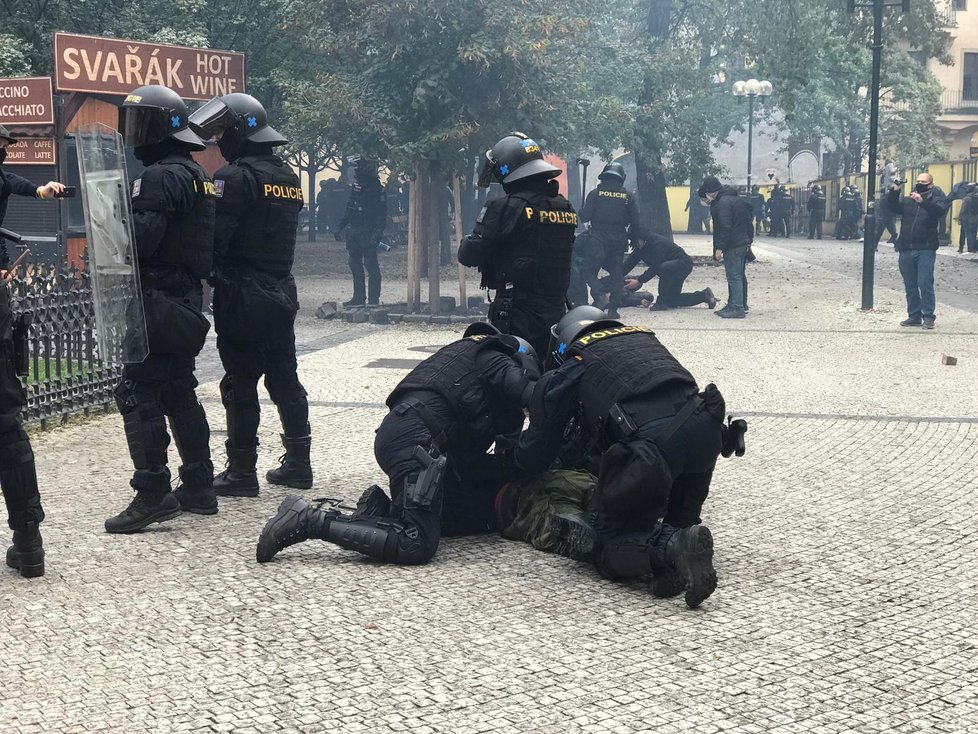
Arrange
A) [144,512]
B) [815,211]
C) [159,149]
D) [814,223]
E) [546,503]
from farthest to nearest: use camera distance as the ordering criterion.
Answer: [814,223], [815,211], [159,149], [144,512], [546,503]

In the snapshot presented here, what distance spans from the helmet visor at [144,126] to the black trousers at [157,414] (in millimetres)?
999

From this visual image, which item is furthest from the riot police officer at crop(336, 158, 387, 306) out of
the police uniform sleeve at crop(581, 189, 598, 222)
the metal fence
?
the metal fence

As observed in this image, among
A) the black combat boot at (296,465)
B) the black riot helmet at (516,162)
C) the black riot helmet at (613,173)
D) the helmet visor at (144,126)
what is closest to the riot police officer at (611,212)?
the black riot helmet at (613,173)

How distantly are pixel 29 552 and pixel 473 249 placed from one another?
315 cm

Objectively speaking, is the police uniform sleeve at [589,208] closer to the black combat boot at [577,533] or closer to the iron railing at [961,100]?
→ the black combat boot at [577,533]

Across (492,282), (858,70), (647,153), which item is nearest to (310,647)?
(492,282)

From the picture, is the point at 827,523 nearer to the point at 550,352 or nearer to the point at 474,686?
the point at 550,352

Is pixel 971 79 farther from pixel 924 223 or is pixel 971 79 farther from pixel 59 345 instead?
pixel 59 345

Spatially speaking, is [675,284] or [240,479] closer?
[240,479]

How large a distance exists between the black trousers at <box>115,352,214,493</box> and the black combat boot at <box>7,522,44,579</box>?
2.59 feet

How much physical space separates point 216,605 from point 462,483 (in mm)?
1447

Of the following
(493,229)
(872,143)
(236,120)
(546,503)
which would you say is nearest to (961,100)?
(872,143)

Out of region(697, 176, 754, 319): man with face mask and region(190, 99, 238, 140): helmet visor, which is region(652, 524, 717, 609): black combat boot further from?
region(697, 176, 754, 319): man with face mask

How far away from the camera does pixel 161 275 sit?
20.1 feet
